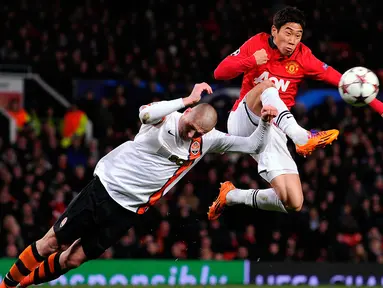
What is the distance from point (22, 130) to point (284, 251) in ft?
16.0

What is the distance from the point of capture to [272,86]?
29.5ft

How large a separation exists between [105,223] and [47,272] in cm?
76

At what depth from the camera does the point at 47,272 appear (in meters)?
8.54

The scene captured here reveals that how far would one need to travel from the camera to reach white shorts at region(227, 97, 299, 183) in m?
9.20

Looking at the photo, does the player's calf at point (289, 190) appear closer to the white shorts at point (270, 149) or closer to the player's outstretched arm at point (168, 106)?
the white shorts at point (270, 149)

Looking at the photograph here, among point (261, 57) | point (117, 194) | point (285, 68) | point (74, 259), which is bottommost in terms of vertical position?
point (74, 259)

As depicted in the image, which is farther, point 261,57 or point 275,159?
point 275,159

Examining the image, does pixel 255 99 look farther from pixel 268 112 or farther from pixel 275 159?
pixel 268 112

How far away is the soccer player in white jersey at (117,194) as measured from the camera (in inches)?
327

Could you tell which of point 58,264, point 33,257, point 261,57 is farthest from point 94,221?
point 261,57

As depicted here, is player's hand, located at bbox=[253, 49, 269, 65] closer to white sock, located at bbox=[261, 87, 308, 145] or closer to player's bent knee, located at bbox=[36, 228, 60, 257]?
white sock, located at bbox=[261, 87, 308, 145]

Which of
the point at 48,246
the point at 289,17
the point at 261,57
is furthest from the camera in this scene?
the point at 289,17

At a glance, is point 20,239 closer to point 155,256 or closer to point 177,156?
point 155,256

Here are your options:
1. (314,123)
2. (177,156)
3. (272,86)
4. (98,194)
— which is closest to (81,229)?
(98,194)
